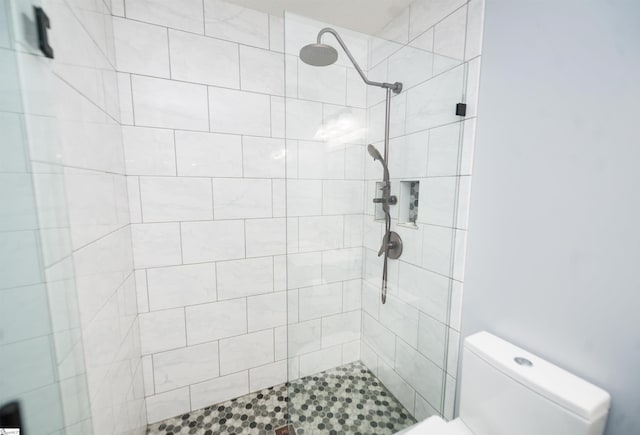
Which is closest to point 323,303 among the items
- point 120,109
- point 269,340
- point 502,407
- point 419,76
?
point 269,340

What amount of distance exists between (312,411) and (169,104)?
1939 mm

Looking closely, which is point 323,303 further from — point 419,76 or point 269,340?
point 419,76

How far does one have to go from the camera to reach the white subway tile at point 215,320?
146cm

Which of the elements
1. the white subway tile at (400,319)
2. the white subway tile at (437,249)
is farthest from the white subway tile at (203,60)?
the white subway tile at (400,319)

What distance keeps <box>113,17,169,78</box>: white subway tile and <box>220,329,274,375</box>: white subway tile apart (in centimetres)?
160

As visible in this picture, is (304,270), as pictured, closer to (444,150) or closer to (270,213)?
(270,213)

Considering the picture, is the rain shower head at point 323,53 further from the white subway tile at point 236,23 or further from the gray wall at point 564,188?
the gray wall at point 564,188

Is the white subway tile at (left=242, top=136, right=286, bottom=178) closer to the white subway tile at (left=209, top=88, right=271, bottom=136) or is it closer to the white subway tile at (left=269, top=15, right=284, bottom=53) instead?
the white subway tile at (left=209, top=88, right=271, bottom=136)

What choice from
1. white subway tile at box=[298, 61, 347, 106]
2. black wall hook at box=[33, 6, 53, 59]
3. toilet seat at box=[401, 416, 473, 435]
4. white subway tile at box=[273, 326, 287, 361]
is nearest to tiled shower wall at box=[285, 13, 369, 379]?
white subway tile at box=[298, 61, 347, 106]

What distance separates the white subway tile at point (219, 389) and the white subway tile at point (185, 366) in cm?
5

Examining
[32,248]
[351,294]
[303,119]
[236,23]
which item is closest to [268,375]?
[351,294]

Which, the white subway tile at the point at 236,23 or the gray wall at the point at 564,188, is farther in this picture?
the white subway tile at the point at 236,23

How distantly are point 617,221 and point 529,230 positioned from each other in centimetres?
22

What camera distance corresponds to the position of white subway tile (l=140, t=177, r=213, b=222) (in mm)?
1317
